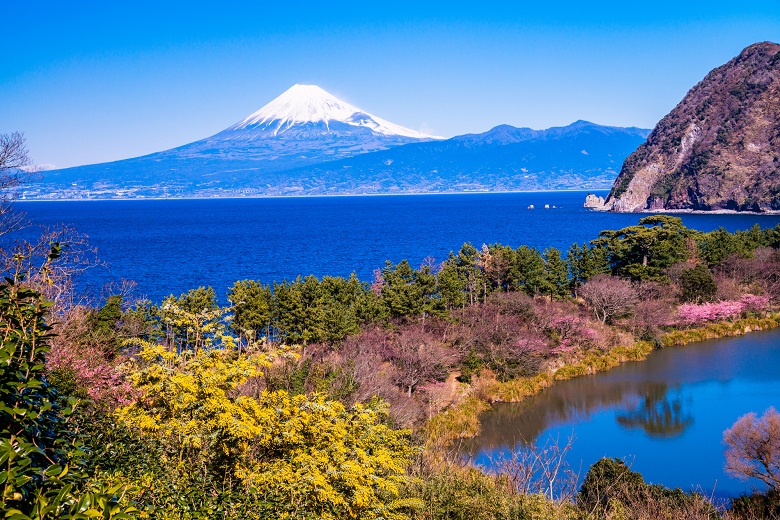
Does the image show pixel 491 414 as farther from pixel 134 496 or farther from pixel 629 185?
pixel 629 185

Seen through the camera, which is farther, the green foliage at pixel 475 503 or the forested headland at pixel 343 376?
the green foliage at pixel 475 503

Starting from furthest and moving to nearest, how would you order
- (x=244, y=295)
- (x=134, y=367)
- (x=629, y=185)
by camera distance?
1. (x=629, y=185)
2. (x=244, y=295)
3. (x=134, y=367)

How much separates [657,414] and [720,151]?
144 metres

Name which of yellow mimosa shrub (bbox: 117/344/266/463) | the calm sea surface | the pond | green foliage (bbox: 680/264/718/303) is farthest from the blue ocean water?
yellow mimosa shrub (bbox: 117/344/266/463)

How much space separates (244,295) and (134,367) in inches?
635

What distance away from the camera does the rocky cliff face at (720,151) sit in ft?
461

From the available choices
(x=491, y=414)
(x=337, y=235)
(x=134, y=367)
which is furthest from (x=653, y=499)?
(x=337, y=235)

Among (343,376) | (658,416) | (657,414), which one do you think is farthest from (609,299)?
(343,376)

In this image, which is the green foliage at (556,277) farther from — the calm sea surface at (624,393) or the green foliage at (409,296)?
the green foliage at (409,296)

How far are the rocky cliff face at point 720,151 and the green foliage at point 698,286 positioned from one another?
112667 mm

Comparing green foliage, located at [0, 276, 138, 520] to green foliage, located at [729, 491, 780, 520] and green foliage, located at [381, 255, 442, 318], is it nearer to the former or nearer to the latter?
green foliage, located at [729, 491, 780, 520]

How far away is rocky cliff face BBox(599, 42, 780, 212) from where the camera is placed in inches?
5527

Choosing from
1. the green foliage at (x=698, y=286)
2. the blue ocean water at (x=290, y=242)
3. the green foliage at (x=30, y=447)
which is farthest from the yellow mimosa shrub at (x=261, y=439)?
the green foliage at (x=698, y=286)

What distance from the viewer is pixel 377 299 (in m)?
32.4
